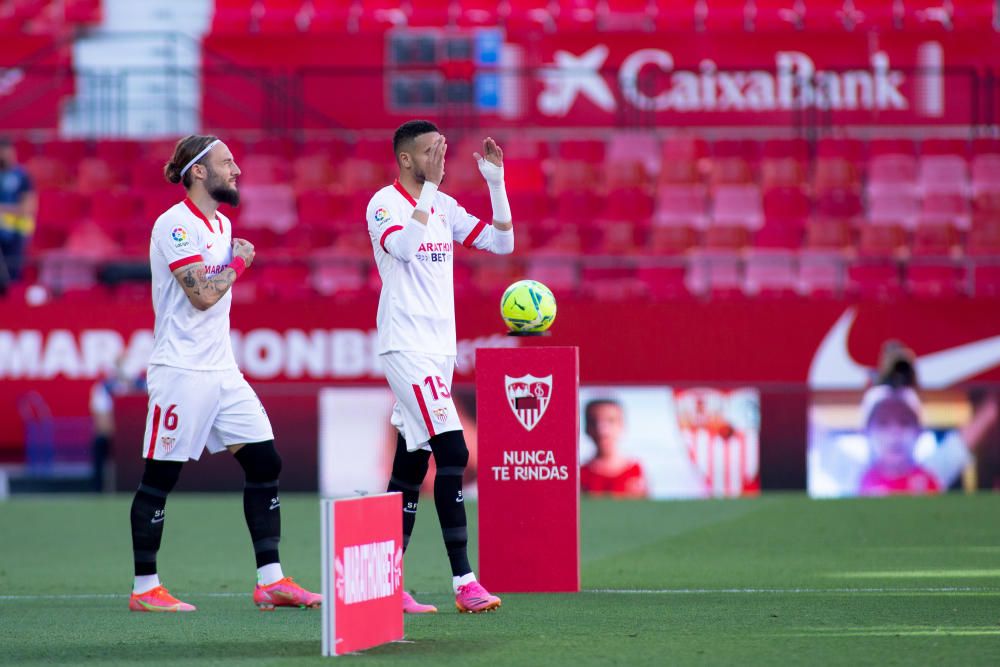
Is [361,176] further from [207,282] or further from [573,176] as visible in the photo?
[207,282]

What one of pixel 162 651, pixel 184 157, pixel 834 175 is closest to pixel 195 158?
pixel 184 157

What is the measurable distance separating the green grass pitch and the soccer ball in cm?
133

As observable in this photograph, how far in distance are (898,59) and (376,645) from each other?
1718 cm

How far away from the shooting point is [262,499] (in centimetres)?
761

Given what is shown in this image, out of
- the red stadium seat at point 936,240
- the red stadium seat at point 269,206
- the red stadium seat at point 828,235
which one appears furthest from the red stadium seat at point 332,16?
the red stadium seat at point 936,240

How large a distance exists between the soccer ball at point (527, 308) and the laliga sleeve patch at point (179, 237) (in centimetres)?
156

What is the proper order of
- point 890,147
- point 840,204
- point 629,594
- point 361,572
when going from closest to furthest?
point 361,572
point 629,594
point 840,204
point 890,147

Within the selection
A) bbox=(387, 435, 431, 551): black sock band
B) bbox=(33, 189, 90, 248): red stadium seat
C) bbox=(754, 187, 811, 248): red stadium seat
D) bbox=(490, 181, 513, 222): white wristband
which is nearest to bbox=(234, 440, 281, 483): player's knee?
bbox=(387, 435, 431, 551): black sock band

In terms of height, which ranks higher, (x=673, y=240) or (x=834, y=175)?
(x=834, y=175)

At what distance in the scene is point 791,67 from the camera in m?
21.5

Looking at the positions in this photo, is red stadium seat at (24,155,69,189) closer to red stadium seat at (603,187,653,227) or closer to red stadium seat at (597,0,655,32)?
red stadium seat at (603,187,653,227)

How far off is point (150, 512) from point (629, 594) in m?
2.33

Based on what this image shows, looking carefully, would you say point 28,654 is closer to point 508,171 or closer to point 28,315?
point 28,315

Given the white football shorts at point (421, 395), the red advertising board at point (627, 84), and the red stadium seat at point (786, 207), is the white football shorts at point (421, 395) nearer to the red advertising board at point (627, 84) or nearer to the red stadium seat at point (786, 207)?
the red stadium seat at point (786, 207)
